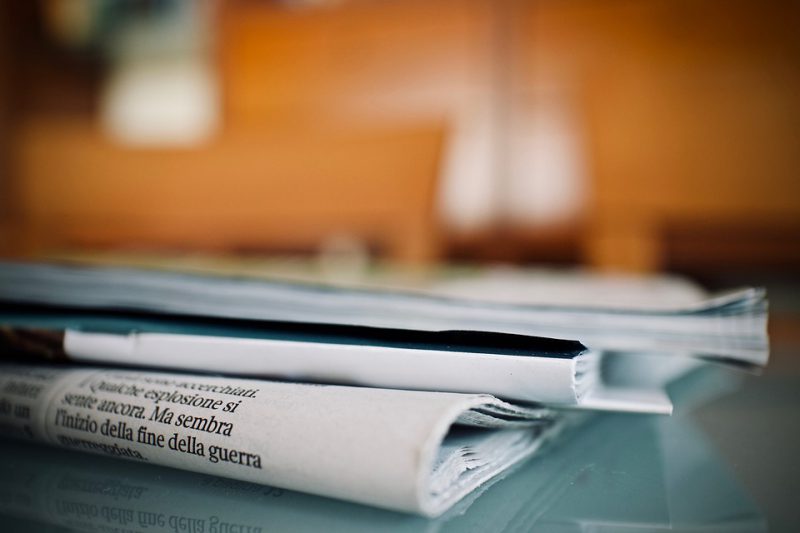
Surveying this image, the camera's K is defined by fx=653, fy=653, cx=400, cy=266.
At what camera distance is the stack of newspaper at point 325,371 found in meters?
0.18

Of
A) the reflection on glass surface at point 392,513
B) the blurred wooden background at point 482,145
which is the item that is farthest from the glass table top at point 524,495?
the blurred wooden background at point 482,145

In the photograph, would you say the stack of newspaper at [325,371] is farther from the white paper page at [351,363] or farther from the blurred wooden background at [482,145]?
the blurred wooden background at [482,145]

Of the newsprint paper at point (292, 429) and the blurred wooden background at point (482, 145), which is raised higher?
the blurred wooden background at point (482, 145)

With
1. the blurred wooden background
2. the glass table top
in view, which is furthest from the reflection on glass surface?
the blurred wooden background

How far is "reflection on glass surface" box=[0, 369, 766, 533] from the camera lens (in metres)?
0.18

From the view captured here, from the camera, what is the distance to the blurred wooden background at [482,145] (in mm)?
1605

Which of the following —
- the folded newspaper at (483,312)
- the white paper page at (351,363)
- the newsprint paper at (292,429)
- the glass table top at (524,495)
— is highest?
the folded newspaper at (483,312)

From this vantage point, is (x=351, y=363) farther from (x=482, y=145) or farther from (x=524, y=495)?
(x=482, y=145)

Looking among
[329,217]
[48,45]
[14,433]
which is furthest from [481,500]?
[48,45]

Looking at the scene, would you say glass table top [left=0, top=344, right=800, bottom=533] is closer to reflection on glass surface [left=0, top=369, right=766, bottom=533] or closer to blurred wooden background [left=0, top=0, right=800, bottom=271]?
reflection on glass surface [left=0, top=369, right=766, bottom=533]

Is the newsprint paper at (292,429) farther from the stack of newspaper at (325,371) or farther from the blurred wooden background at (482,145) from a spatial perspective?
the blurred wooden background at (482,145)

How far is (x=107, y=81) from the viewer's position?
8.16 ft

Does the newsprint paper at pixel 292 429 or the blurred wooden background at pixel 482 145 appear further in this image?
the blurred wooden background at pixel 482 145

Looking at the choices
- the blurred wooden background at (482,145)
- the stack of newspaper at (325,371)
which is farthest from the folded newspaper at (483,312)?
the blurred wooden background at (482,145)
